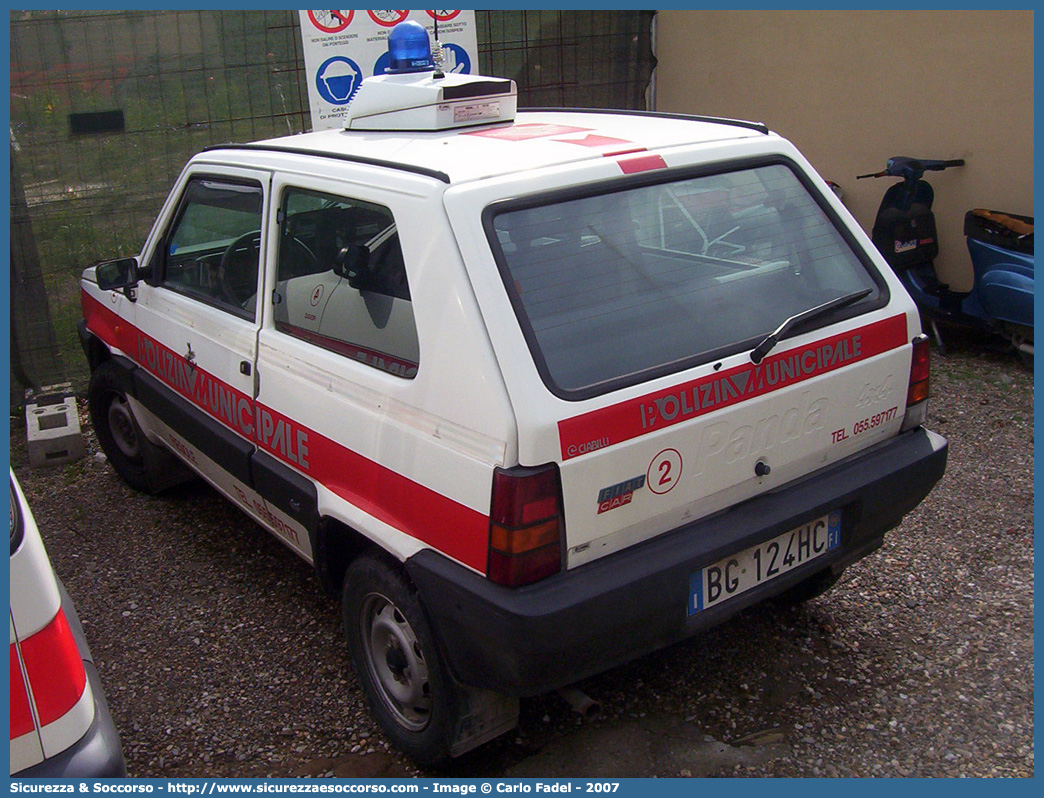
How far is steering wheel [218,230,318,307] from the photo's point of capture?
3.11m

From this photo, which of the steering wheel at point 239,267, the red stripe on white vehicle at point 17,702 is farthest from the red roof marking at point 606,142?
the red stripe on white vehicle at point 17,702

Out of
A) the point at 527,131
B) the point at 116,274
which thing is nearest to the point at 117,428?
the point at 116,274

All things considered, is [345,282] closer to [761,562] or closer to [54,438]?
[761,562]

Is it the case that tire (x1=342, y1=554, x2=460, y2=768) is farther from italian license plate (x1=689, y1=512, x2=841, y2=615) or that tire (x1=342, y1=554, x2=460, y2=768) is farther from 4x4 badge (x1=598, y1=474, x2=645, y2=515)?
italian license plate (x1=689, y1=512, x2=841, y2=615)

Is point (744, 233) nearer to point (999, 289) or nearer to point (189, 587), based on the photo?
point (189, 587)

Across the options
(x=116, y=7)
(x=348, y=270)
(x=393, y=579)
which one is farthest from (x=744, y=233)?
(x=116, y=7)

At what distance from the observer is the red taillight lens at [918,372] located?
2.96 meters

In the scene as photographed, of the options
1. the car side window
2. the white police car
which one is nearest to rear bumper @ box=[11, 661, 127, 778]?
the white police car

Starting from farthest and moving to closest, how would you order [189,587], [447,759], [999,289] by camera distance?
[999,289] → [189,587] → [447,759]

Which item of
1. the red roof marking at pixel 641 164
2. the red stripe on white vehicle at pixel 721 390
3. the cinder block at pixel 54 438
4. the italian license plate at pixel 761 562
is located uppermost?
the red roof marking at pixel 641 164

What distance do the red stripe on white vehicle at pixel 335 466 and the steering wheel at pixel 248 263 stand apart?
1.09ft

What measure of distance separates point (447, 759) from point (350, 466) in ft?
2.99

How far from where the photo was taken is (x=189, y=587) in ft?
12.8

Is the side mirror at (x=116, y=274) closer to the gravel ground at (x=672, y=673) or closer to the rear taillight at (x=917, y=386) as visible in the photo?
the gravel ground at (x=672, y=673)
